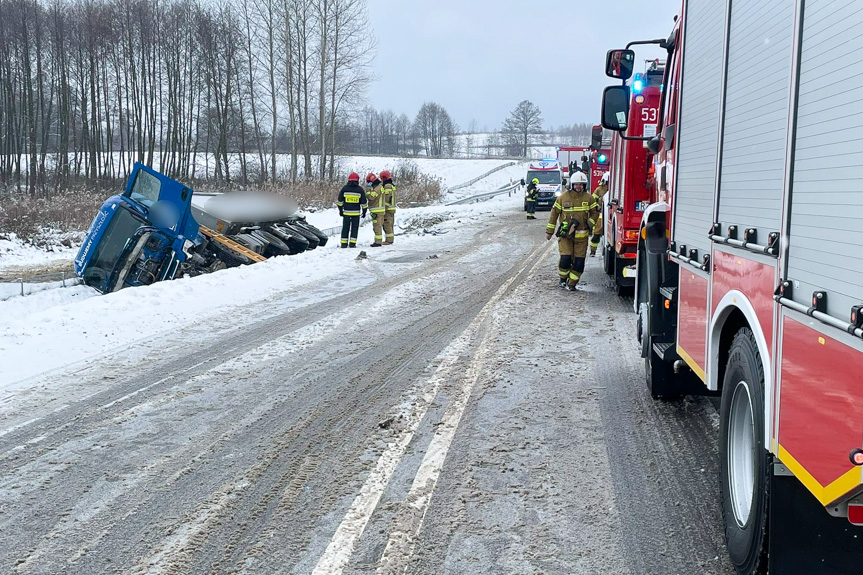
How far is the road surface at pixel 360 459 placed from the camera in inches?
140

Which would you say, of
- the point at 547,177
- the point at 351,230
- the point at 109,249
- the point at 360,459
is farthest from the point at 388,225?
the point at 547,177

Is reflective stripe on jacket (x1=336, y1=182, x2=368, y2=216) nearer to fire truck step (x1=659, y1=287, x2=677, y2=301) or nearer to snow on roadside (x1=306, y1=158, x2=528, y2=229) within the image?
snow on roadside (x1=306, y1=158, x2=528, y2=229)

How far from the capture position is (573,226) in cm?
1197

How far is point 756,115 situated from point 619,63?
3428 mm

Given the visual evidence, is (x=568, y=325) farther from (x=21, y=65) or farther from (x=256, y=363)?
(x=21, y=65)

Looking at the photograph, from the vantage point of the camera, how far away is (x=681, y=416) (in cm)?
575

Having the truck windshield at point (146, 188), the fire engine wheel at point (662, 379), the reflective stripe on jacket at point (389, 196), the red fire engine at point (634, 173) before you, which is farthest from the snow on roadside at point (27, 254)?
the fire engine wheel at point (662, 379)

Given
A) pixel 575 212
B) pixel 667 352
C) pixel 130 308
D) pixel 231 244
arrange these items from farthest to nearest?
pixel 231 244, pixel 575 212, pixel 130 308, pixel 667 352

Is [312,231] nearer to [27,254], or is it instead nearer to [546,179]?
[27,254]

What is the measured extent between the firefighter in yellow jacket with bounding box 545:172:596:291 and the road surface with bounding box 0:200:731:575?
342 cm

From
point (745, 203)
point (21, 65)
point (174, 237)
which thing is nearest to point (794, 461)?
point (745, 203)

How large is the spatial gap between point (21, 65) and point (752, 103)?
5035 cm

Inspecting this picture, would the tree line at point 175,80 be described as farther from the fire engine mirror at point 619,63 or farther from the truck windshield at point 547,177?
the fire engine mirror at point 619,63

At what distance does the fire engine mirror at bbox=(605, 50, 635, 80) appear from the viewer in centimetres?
643
